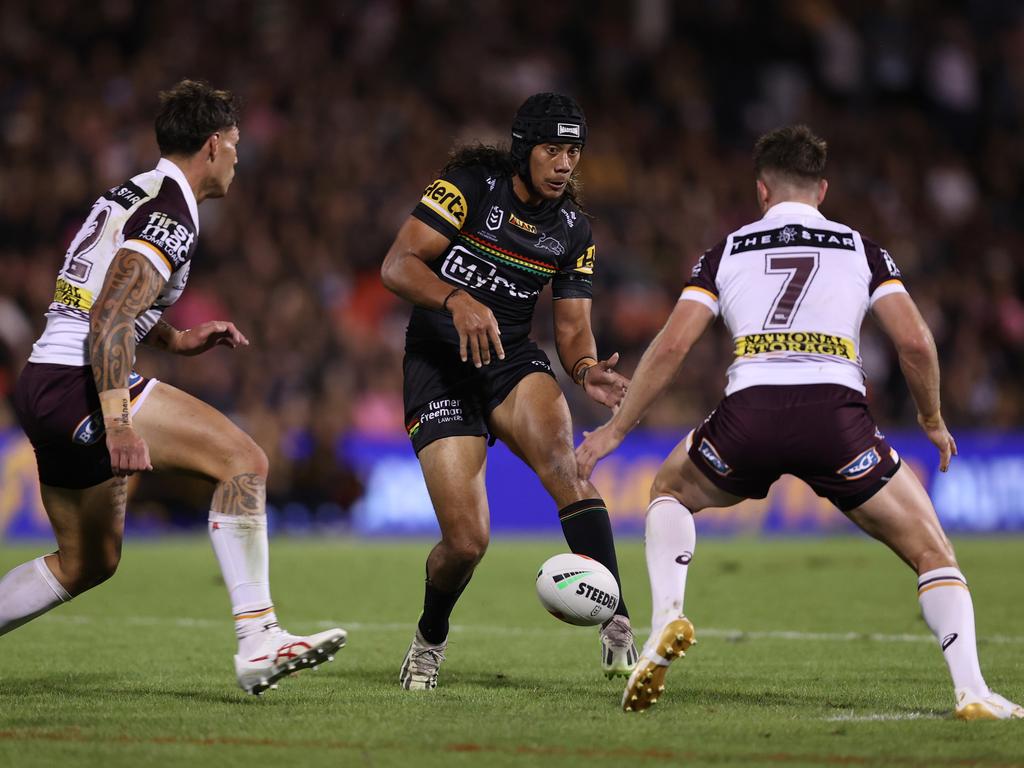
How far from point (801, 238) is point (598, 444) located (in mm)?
1190

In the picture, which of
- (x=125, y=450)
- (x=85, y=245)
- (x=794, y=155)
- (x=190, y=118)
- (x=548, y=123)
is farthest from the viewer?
(x=548, y=123)

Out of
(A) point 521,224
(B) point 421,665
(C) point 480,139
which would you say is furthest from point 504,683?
(C) point 480,139

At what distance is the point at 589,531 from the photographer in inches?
287

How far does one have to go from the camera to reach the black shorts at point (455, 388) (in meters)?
7.54

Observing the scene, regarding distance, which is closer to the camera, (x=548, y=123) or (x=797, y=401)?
(x=797, y=401)

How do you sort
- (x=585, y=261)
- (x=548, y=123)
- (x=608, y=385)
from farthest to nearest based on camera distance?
(x=585, y=261), (x=548, y=123), (x=608, y=385)

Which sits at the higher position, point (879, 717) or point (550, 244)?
point (550, 244)

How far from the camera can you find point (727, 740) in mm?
5523

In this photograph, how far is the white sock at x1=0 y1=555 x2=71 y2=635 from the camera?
6879 millimetres

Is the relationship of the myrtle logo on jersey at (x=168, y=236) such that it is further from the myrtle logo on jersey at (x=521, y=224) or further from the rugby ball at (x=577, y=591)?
the rugby ball at (x=577, y=591)

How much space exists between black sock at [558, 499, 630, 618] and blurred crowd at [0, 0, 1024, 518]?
11124mm

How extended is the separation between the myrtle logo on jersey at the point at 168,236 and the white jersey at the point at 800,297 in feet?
7.44

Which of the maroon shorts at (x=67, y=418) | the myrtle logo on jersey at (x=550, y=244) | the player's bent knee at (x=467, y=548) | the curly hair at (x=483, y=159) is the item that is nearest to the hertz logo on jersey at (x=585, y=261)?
the myrtle logo on jersey at (x=550, y=244)

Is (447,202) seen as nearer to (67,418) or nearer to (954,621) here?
(67,418)
